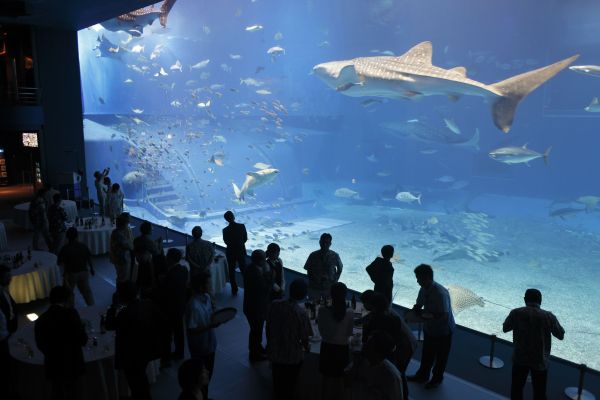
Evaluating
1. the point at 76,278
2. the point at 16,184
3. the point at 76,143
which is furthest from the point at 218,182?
the point at 76,278

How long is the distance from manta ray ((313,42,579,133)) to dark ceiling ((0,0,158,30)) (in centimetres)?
561

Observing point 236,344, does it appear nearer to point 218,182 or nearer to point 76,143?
point 76,143

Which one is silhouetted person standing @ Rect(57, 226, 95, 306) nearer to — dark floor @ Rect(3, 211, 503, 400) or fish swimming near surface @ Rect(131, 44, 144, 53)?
dark floor @ Rect(3, 211, 503, 400)

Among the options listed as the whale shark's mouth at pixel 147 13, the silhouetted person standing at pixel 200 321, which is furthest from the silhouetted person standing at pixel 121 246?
the whale shark's mouth at pixel 147 13

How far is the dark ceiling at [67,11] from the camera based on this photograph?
1035cm

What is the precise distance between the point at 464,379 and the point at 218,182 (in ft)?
132

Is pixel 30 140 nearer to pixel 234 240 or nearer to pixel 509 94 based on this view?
pixel 234 240

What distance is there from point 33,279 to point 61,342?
3.75 meters

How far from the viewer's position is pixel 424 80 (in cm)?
957

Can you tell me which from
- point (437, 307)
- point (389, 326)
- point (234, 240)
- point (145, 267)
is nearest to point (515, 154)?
point (234, 240)

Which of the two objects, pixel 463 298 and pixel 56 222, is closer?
pixel 56 222

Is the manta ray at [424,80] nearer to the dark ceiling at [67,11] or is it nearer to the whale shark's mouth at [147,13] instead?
the dark ceiling at [67,11]

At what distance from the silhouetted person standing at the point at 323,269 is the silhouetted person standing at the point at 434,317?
111 centimetres

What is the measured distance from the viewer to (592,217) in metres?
45.9
